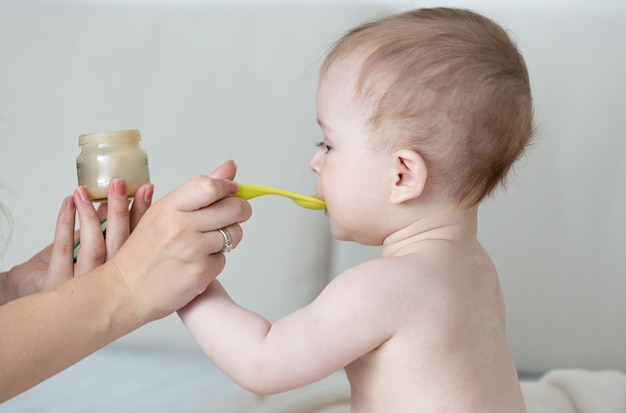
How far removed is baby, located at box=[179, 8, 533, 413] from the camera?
92cm

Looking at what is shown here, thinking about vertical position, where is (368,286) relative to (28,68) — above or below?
below

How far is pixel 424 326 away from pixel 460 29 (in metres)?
0.35

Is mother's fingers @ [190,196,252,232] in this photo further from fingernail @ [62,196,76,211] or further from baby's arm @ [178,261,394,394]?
fingernail @ [62,196,76,211]

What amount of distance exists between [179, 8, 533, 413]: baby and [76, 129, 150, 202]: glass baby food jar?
173 millimetres

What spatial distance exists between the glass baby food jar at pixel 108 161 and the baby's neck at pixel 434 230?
327 millimetres

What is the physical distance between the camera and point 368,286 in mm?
906

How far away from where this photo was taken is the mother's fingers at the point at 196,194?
0.92m

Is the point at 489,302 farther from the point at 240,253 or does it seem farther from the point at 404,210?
the point at 240,253

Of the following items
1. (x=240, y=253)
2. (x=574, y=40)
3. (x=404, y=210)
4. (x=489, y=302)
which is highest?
(x=574, y=40)

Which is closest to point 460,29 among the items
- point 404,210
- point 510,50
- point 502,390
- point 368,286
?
point 510,50

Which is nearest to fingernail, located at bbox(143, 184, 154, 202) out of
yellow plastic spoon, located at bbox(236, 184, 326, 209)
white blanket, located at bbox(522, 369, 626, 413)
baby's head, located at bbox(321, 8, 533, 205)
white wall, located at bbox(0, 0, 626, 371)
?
yellow plastic spoon, located at bbox(236, 184, 326, 209)

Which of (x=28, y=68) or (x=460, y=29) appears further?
(x=28, y=68)

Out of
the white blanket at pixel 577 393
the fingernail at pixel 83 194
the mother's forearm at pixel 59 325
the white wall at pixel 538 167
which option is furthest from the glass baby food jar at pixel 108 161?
the white blanket at pixel 577 393

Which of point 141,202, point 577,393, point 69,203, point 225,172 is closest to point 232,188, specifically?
point 225,172
